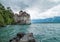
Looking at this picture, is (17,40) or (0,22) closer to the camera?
(17,40)

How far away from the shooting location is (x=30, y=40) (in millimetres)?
26547

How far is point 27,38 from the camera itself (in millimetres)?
26516

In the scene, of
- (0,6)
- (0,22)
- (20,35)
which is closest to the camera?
(20,35)

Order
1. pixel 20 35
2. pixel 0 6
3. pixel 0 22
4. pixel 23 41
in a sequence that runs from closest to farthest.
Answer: pixel 23 41 < pixel 20 35 < pixel 0 22 < pixel 0 6

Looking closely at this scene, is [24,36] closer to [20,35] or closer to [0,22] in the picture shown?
[20,35]

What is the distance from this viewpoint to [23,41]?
26359mm

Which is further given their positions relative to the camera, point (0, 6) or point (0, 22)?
point (0, 6)

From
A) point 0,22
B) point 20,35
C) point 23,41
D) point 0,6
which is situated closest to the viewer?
point 23,41

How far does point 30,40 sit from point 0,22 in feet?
269

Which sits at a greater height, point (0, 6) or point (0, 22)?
point (0, 6)

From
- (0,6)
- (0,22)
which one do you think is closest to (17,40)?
(0,22)

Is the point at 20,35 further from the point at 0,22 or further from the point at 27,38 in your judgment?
the point at 0,22

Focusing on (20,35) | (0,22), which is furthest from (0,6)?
(20,35)

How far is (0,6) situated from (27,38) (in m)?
107
